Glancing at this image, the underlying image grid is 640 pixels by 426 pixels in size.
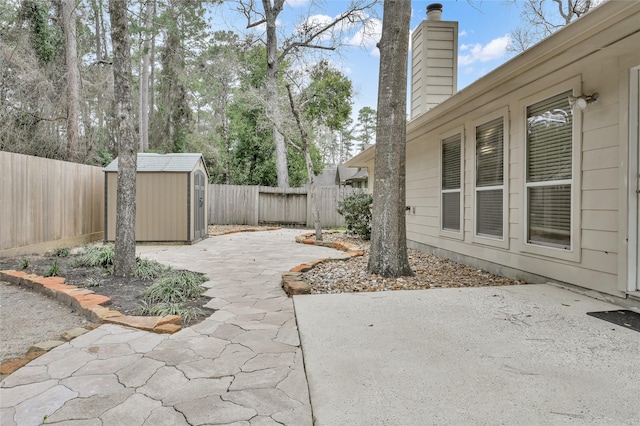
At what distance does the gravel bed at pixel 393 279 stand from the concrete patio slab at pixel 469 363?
2.30ft

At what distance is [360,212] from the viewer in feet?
27.0

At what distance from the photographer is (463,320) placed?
2.61 m

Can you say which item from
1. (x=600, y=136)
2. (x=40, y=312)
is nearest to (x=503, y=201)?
(x=600, y=136)

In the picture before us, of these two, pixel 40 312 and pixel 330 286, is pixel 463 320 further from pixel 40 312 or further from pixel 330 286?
pixel 40 312

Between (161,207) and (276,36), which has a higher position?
(276,36)

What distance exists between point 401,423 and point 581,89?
10.9 feet

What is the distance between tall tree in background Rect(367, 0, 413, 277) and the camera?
409 cm

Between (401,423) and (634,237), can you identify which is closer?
(401,423)

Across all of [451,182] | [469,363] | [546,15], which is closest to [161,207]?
[451,182]

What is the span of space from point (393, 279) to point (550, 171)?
194cm

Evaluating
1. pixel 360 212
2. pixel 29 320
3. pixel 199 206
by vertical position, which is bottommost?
pixel 29 320

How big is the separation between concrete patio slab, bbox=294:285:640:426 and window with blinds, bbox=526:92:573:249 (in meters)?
0.83

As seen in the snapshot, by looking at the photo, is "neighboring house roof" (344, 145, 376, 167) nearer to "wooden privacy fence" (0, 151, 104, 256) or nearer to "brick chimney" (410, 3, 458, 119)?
"brick chimney" (410, 3, 458, 119)

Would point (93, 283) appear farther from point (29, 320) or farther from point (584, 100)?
point (584, 100)
